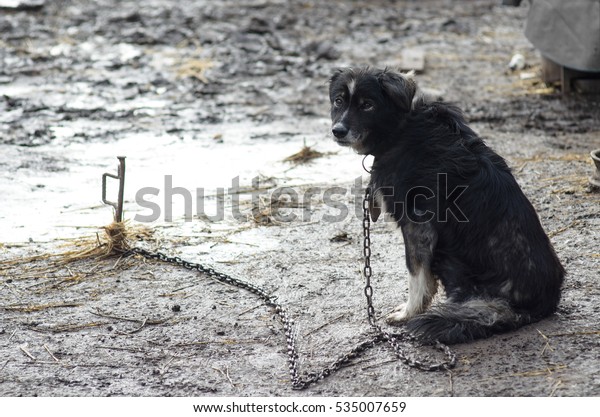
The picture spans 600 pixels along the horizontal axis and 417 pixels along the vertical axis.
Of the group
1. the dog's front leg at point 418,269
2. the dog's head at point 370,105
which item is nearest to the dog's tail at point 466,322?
the dog's front leg at point 418,269

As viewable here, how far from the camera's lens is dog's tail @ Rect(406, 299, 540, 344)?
4.81 meters

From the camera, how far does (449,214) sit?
5012 mm

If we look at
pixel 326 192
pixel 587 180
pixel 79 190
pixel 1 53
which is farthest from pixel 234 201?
pixel 1 53

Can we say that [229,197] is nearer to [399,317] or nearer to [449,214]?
[399,317]

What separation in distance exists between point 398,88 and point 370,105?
0.23 meters

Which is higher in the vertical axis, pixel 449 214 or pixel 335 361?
pixel 449 214

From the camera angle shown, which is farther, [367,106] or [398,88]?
[367,106]

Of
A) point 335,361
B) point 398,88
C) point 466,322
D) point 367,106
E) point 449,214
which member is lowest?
point 335,361

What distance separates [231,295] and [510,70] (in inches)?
333

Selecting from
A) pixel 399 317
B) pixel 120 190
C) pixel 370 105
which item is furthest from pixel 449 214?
pixel 120 190

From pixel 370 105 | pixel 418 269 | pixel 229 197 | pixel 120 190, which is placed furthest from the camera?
pixel 229 197

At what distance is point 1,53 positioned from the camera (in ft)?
44.9

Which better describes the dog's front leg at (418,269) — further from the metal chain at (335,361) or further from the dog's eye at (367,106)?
the dog's eye at (367,106)

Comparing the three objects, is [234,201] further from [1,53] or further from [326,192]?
[1,53]
